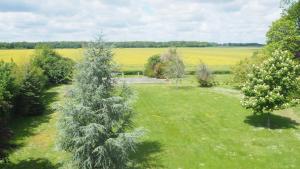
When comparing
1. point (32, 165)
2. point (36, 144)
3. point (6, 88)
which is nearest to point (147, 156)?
point (32, 165)

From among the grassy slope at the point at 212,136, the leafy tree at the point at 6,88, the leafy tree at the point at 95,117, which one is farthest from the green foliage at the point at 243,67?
the leafy tree at the point at 95,117

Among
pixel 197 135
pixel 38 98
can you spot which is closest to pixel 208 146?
pixel 197 135

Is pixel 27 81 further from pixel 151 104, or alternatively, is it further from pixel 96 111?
pixel 96 111

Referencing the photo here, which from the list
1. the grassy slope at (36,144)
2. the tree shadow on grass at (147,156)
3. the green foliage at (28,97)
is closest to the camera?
the tree shadow on grass at (147,156)

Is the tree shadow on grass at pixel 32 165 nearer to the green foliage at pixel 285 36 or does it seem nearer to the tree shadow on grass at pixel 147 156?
the tree shadow on grass at pixel 147 156

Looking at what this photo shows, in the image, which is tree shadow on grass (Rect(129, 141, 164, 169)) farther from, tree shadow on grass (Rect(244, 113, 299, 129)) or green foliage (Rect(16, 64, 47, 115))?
green foliage (Rect(16, 64, 47, 115))

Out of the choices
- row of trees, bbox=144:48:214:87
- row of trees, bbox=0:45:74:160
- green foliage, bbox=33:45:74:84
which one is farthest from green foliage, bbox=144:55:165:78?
row of trees, bbox=0:45:74:160
